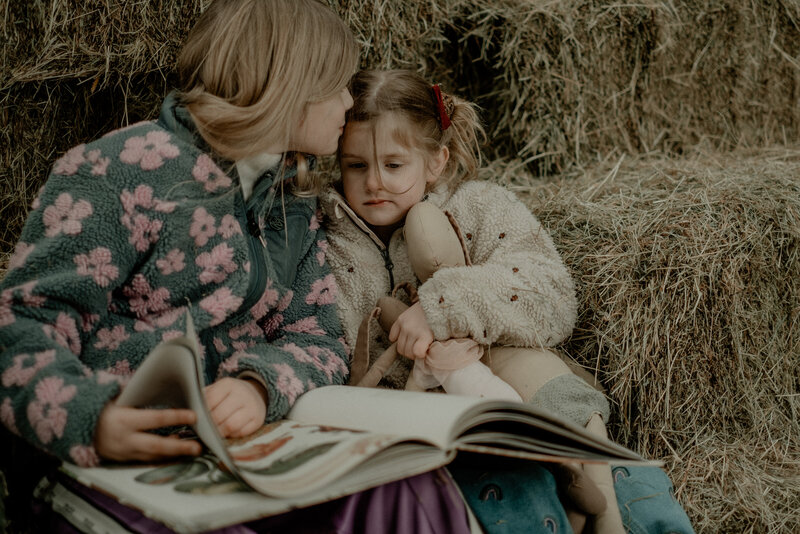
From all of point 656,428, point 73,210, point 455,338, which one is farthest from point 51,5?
point 656,428

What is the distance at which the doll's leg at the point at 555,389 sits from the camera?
119 centimetres

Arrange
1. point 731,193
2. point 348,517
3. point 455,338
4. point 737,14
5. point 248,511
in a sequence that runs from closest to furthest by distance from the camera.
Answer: point 248,511, point 348,517, point 455,338, point 731,193, point 737,14

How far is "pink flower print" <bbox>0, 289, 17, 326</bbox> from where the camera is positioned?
945 mm

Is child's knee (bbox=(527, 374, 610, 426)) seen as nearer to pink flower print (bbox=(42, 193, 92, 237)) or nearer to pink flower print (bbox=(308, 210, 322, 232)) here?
pink flower print (bbox=(308, 210, 322, 232))

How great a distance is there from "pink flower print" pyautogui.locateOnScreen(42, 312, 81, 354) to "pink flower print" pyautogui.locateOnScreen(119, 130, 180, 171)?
0.82 feet

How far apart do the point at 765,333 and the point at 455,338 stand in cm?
68

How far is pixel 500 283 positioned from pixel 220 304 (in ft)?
1.59

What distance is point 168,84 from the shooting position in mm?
1586

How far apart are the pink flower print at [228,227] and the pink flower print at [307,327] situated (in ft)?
0.76

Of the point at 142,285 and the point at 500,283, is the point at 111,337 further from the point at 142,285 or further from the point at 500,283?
the point at 500,283

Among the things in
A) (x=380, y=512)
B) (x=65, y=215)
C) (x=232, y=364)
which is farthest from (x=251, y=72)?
(x=380, y=512)

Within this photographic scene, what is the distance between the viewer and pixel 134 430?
0.90 m

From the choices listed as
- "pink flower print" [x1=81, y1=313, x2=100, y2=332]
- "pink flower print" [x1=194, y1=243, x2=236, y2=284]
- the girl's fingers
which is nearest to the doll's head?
"pink flower print" [x1=194, y1=243, x2=236, y2=284]

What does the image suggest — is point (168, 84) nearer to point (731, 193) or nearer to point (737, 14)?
point (731, 193)
